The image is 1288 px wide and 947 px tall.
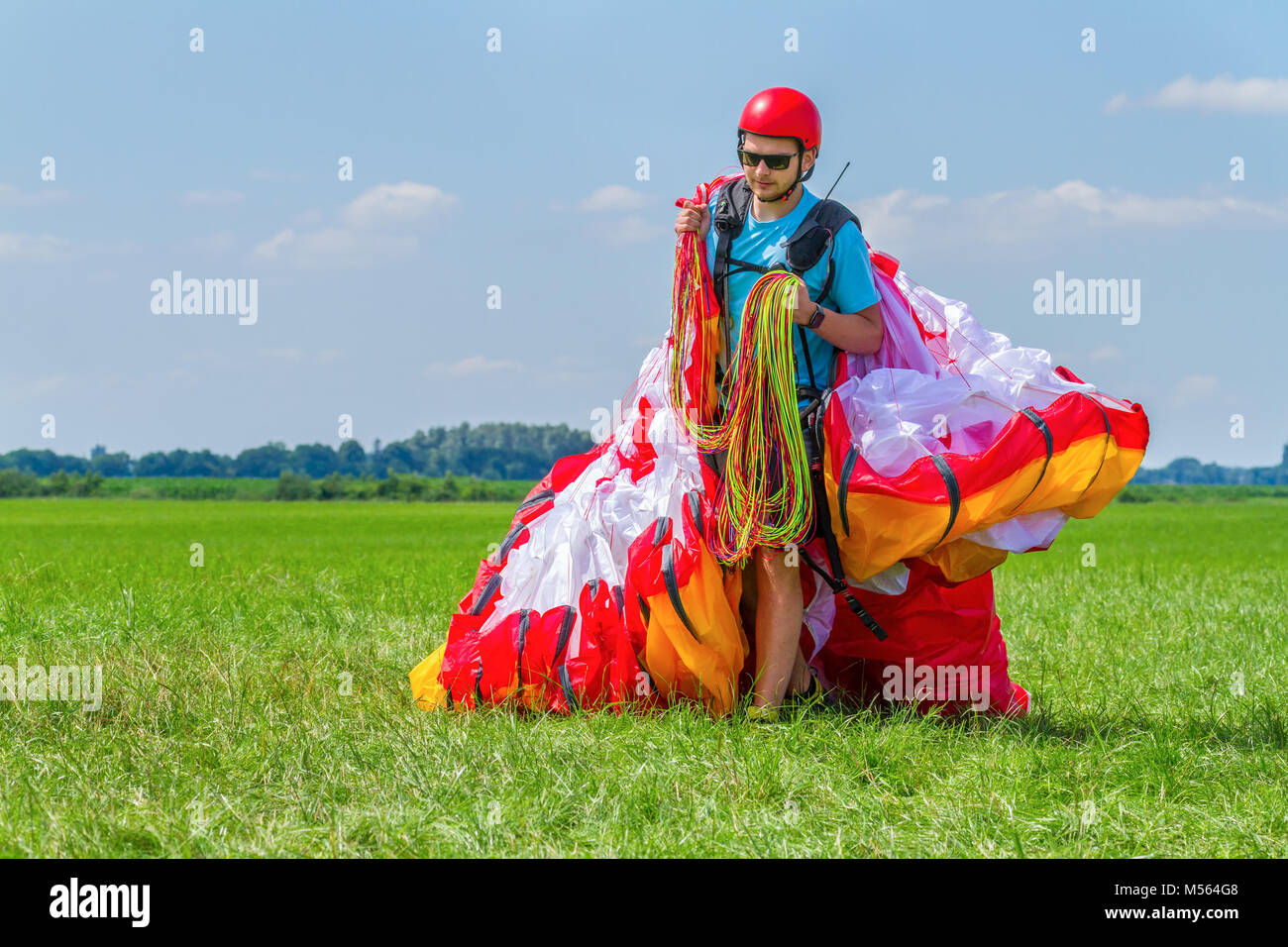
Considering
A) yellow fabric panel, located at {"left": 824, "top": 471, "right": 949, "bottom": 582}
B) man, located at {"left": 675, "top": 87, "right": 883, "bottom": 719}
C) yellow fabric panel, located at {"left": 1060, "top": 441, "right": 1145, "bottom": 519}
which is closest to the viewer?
yellow fabric panel, located at {"left": 824, "top": 471, "right": 949, "bottom": 582}

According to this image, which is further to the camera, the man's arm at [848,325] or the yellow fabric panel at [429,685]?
the yellow fabric panel at [429,685]

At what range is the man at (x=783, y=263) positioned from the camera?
4.07 m

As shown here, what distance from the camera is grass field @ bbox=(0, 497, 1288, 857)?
3.08 m

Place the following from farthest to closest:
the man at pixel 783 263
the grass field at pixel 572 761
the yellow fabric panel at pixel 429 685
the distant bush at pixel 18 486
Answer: the distant bush at pixel 18 486, the yellow fabric panel at pixel 429 685, the man at pixel 783 263, the grass field at pixel 572 761

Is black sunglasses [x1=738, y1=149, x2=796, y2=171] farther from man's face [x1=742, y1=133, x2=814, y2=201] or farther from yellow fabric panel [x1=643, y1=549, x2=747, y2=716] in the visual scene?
yellow fabric panel [x1=643, y1=549, x2=747, y2=716]

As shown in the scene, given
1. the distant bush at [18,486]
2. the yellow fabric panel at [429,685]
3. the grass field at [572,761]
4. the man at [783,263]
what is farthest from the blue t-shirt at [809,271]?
the distant bush at [18,486]

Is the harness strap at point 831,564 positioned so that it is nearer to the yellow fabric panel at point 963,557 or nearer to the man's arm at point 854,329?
the yellow fabric panel at point 963,557

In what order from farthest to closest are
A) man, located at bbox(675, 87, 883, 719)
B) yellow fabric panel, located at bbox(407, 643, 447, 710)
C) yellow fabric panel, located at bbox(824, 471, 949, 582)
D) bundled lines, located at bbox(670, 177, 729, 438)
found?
yellow fabric panel, located at bbox(407, 643, 447, 710), bundled lines, located at bbox(670, 177, 729, 438), man, located at bbox(675, 87, 883, 719), yellow fabric panel, located at bbox(824, 471, 949, 582)

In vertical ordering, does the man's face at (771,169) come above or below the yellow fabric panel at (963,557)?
above

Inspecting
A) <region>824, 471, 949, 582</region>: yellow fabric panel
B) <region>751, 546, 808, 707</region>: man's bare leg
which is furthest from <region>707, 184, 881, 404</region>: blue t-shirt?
<region>751, 546, 808, 707</region>: man's bare leg

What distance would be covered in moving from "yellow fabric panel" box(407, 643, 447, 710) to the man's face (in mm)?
2285

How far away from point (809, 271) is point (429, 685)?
7.62 ft
